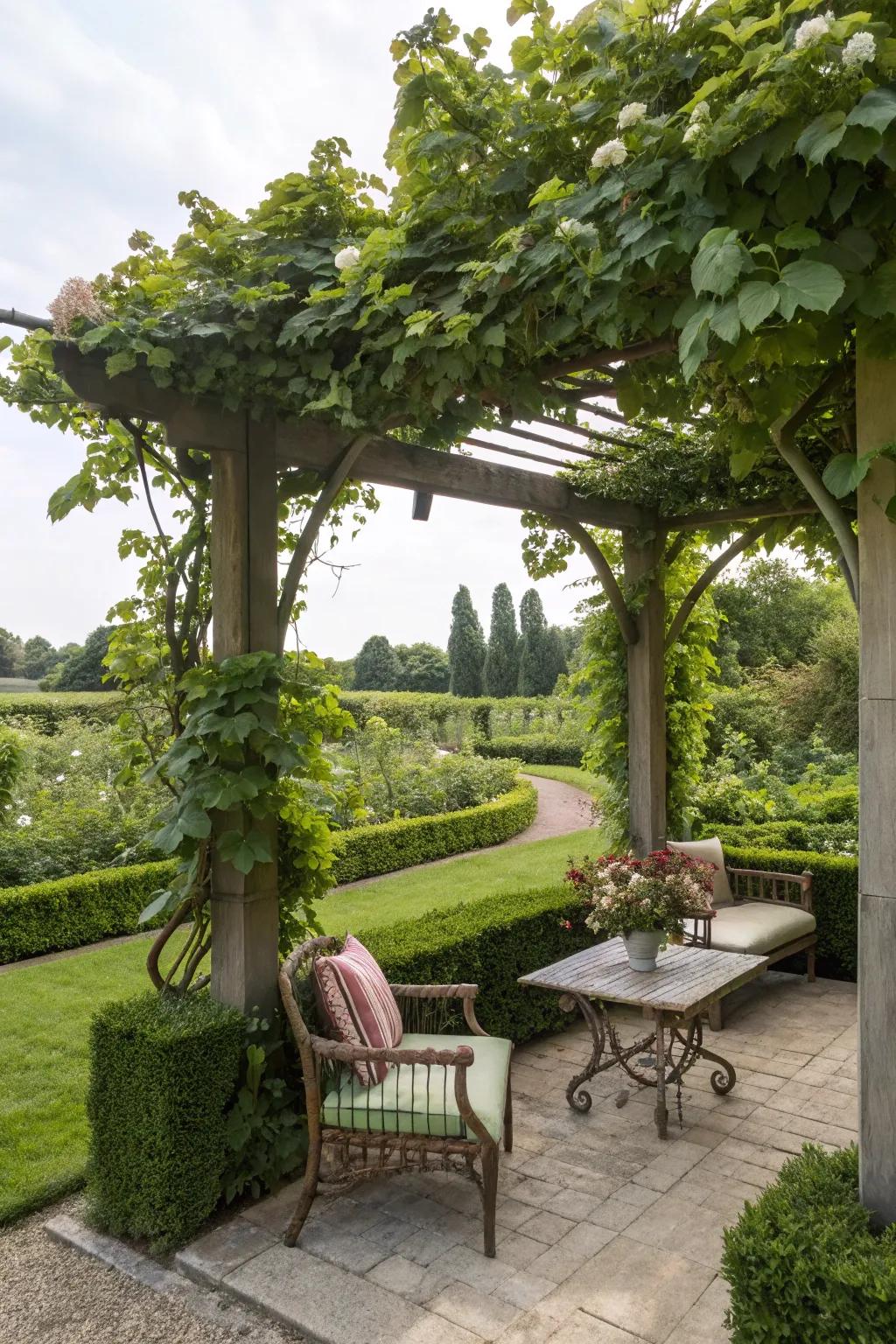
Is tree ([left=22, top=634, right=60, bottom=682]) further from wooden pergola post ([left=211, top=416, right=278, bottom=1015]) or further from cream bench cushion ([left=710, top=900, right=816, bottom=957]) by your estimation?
wooden pergola post ([left=211, top=416, right=278, bottom=1015])

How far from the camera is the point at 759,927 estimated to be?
195 inches

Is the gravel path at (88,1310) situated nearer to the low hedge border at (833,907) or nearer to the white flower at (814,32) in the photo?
the white flower at (814,32)

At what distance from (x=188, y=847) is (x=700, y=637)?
3.73 m

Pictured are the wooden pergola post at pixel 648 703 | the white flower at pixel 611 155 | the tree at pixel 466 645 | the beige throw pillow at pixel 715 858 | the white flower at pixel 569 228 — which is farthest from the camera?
the tree at pixel 466 645

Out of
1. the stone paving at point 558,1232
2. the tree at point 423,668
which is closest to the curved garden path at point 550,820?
the stone paving at point 558,1232

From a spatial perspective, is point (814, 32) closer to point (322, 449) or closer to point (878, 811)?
point (878, 811)

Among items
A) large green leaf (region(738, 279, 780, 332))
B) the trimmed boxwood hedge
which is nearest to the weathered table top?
large green leaf (region(738, 279, 780, 332))

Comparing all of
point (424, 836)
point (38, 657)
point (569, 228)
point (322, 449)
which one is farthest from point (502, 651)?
point (569, 228)

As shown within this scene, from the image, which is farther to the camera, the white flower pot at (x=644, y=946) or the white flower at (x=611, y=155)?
the white flower pot at (x=644, y=946)

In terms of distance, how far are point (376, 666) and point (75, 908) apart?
20.7 metres

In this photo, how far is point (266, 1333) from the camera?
7.77ft

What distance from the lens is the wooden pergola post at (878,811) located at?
1.89 meters

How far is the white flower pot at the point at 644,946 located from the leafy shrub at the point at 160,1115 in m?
1.69

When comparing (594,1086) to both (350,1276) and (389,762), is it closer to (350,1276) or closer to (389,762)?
(350,1276)
